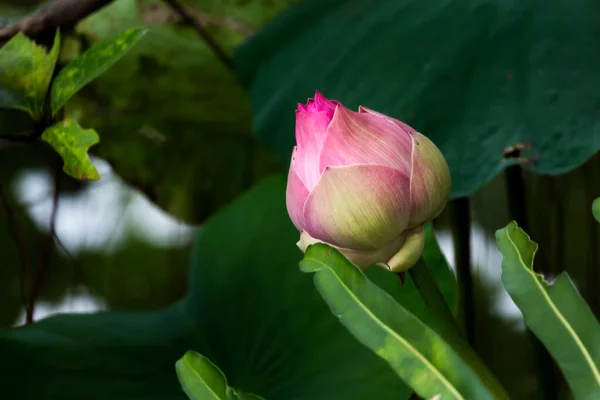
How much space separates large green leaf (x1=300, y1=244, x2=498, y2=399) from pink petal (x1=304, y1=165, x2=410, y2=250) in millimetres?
18

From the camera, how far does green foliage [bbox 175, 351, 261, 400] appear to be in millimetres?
233

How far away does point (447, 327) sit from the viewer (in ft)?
0.93

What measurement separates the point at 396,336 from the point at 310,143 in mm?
80

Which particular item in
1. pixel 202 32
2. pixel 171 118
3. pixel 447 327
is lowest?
pixel 171 118

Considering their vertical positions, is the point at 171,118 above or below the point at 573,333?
below

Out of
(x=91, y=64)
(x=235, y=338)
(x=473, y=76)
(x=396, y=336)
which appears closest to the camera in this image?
(x=396, y=336)

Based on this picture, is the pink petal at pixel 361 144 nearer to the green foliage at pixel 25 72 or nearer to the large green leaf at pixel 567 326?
the large green leaf at pixel 567 326

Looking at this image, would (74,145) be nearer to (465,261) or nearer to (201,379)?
(201,379)

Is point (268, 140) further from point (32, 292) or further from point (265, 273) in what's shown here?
point (32, 292)

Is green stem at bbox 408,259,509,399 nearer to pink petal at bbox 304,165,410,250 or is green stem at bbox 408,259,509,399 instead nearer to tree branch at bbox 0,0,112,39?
pink petal at bbox 304,165,410,250

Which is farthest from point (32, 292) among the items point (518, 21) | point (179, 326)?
point (518, 21)

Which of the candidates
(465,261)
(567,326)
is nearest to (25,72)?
(567,326)

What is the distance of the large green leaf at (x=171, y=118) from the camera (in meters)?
0.79

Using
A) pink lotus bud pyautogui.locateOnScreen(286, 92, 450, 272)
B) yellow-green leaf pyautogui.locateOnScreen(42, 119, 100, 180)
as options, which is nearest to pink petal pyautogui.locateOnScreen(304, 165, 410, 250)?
pink lotus bud pyautogui.locateOnScreen(286, 92, 450, 272)
